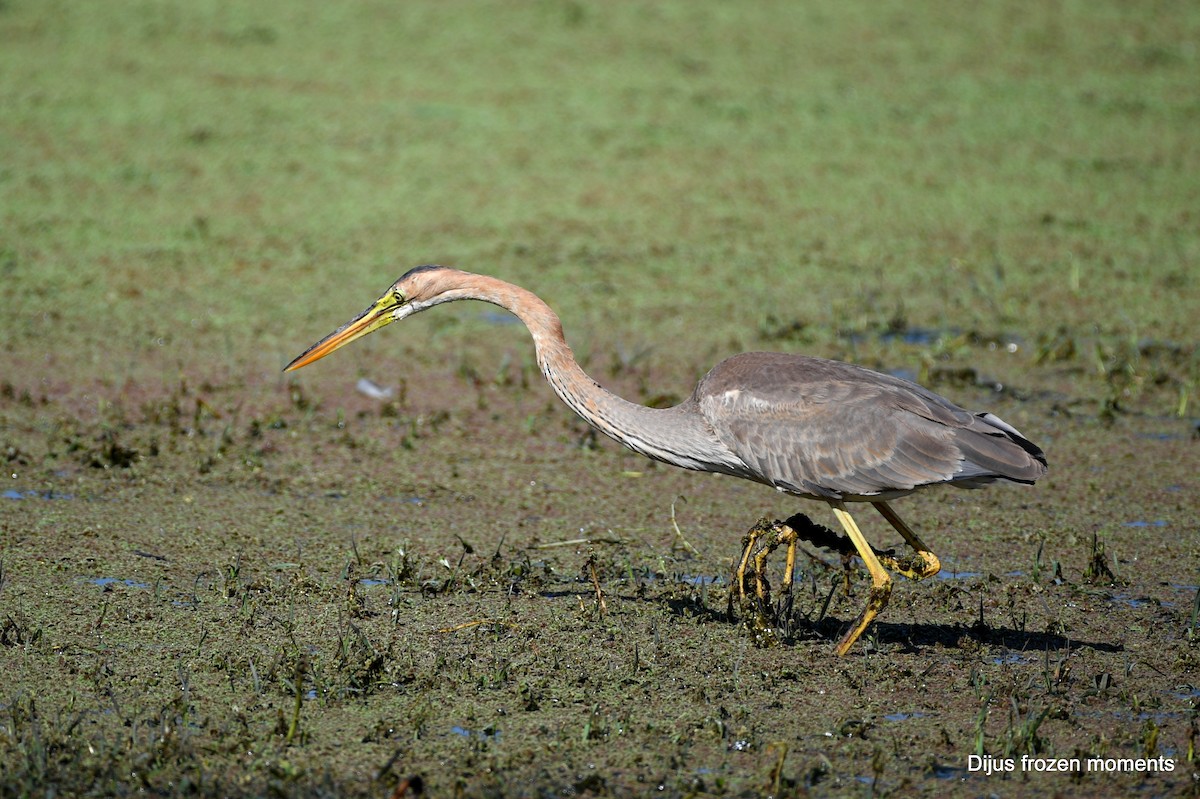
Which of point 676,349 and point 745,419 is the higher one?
point 745,419

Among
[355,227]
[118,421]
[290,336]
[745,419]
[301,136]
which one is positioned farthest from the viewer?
[301,136]

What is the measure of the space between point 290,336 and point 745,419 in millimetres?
3198

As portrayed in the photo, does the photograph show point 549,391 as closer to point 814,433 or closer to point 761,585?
point 814,433

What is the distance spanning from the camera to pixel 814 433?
4.31 metres

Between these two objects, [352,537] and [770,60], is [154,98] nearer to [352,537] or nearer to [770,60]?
[770,60]

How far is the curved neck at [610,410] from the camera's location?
438cm

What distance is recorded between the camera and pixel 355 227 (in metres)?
8.20

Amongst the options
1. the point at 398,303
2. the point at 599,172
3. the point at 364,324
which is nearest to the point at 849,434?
the point at 398,303

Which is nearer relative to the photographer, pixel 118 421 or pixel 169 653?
pixel 169 653

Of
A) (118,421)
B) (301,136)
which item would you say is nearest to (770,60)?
(301,136)

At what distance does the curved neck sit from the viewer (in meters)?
4.38

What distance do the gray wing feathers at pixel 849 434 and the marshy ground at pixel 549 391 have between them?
0.45 metres

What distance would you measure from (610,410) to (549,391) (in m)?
2.05

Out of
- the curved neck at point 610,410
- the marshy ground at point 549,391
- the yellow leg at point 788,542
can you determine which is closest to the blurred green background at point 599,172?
the marshy ground at point 549,391
